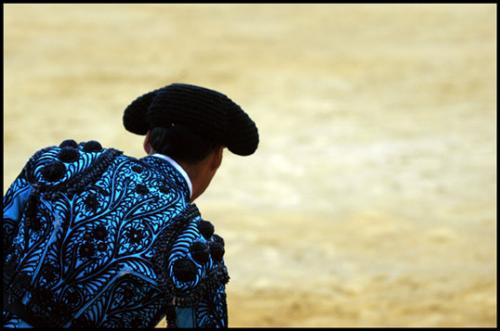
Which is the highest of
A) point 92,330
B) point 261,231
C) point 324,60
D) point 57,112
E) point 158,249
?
point 324,60

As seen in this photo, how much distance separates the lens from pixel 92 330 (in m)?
2.31

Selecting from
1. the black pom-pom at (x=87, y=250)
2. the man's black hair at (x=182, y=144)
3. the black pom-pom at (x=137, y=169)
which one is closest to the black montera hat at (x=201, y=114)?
the man's black hair at (x=182, y=144)

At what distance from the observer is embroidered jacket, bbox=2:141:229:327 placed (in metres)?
2.31

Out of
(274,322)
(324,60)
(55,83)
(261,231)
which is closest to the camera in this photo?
(274,322)

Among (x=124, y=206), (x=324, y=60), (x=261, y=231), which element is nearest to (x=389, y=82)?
(x=324, y=60)

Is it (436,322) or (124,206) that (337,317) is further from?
(124,206)

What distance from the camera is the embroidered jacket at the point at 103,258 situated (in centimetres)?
231

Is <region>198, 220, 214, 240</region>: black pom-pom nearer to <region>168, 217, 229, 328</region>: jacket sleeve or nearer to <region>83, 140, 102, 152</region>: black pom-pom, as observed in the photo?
<region>168, 217, 229, 328</region>: jacket sleeve

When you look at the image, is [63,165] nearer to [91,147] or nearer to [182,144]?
[91,147]

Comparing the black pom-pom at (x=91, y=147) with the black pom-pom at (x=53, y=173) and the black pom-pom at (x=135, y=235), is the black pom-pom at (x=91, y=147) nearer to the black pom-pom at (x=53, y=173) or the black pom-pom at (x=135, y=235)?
the black pom-pom at (x=53, y=173)

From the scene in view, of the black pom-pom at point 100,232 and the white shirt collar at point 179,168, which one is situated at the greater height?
the white shirt collar at point 179,168

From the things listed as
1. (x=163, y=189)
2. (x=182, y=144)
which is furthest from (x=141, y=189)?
(x=182, y=144)

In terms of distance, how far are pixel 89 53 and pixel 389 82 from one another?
13.2ft

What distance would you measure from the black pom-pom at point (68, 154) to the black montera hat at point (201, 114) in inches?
7.6
